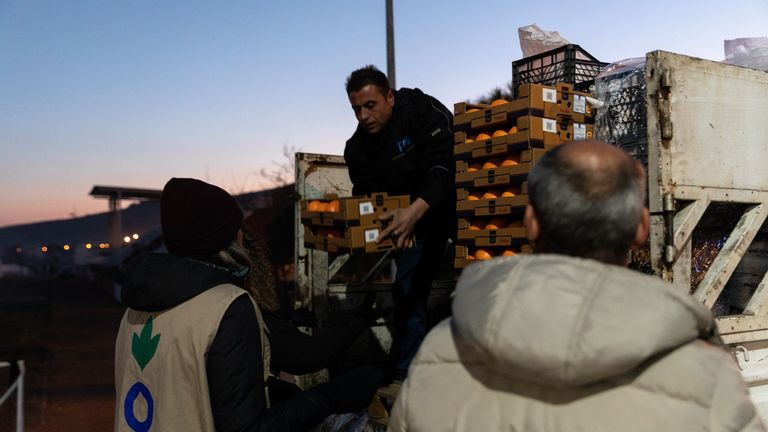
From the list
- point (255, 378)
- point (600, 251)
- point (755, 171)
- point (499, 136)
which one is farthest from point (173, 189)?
point (755, 171)

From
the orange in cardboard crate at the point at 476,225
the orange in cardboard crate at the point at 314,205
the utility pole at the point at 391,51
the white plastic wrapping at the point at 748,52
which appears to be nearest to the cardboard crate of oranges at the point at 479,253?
the orange in cardboard crate at the point at 476,225

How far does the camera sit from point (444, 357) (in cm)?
153

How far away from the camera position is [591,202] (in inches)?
55.9

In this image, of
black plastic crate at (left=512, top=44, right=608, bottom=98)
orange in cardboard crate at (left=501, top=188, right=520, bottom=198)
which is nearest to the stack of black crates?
black plastic crate at (left=512, top=44, right=608, bottom=98)

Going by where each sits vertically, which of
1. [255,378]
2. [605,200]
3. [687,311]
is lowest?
[255,378]

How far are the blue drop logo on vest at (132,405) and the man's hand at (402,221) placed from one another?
2.20m

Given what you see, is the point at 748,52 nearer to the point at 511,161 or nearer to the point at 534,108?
the point at 534,108

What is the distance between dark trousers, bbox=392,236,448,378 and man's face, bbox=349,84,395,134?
98 cm

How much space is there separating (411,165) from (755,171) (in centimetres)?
227

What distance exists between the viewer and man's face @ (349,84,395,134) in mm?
4926

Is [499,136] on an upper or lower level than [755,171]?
upper

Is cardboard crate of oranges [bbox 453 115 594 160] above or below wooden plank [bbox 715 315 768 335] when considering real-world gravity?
above

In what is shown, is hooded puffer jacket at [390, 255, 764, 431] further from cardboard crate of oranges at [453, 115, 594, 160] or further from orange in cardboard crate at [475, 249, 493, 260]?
orange in cardboard crate at [475, 249, 493, 260]

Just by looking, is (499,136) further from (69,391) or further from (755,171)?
(69,391)
